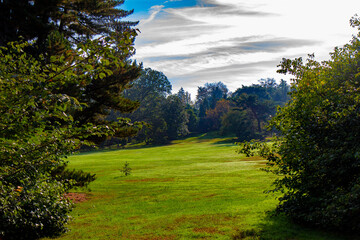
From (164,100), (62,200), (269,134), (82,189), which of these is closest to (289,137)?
(62,200)

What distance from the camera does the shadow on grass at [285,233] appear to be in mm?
8261

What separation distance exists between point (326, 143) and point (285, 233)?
2.95 m

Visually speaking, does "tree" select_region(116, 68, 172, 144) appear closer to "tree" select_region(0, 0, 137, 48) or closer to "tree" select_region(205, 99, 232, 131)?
"tree" select_region(205, 99, 232, 131)

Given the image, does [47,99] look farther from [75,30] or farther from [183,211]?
[75,30]

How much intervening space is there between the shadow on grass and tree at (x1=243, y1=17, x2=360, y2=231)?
0.87ft

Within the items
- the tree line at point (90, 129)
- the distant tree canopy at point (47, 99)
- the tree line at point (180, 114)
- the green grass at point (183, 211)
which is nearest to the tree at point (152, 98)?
the tree line at point (180, 114)

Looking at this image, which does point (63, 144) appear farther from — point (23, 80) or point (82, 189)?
point (82, 189)

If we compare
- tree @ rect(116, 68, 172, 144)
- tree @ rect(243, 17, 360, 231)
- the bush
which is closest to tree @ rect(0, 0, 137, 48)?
the bush

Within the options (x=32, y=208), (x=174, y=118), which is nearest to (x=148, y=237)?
(x=32, y=208)

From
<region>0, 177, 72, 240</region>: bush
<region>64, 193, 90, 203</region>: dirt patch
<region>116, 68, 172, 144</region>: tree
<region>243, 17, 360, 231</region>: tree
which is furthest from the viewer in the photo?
<region>116, 68, 172, 144</region>: tree

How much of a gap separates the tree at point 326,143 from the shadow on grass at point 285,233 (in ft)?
0.87

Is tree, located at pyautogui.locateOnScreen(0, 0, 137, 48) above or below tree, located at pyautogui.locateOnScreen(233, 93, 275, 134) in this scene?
above

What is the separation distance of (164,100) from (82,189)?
7882cm

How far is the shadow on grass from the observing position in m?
8.26
